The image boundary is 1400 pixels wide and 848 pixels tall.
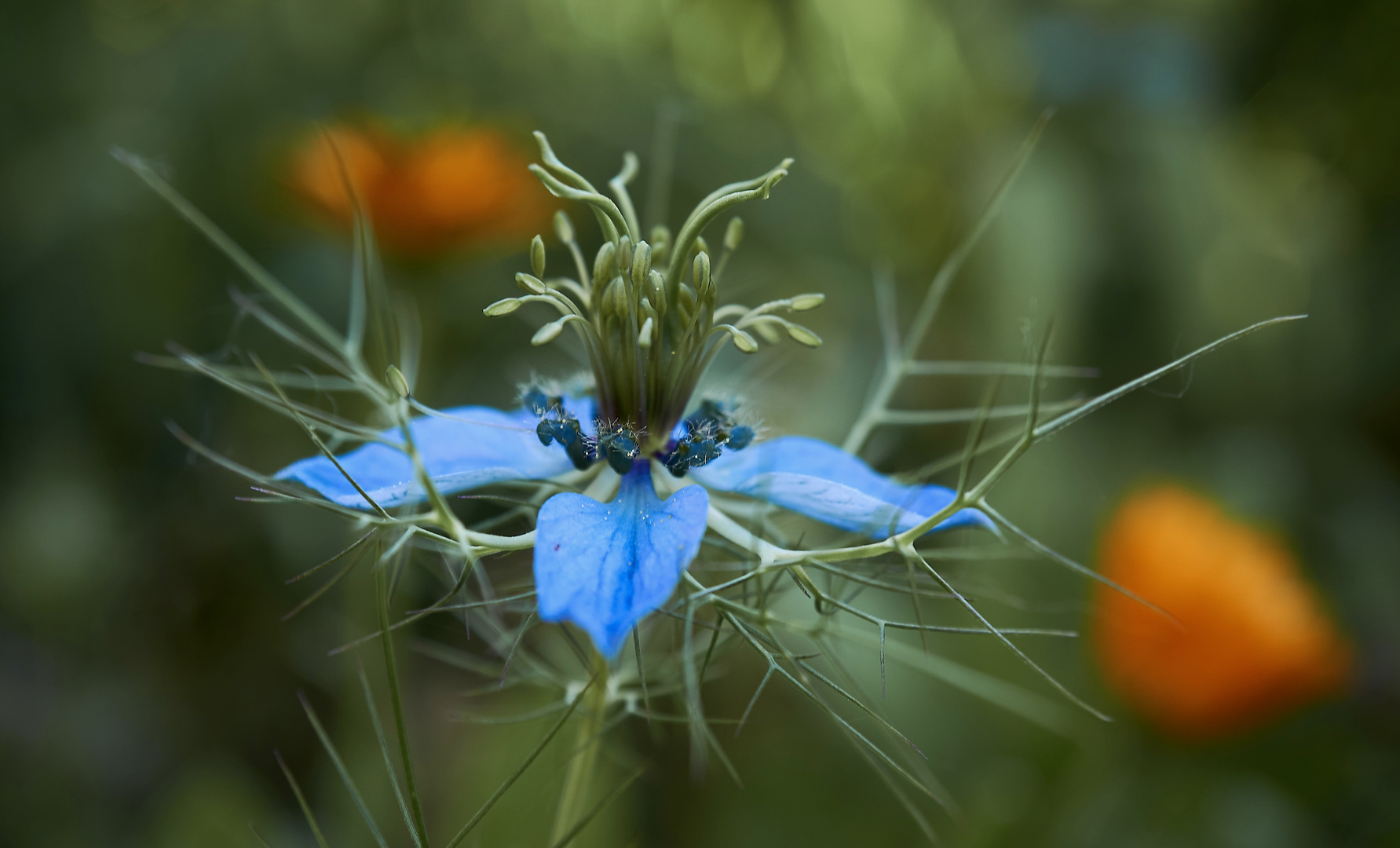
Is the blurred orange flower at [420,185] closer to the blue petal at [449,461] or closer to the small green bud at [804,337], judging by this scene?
the blue petal at [449,461]

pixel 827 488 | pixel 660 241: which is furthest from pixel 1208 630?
pixel 660 241

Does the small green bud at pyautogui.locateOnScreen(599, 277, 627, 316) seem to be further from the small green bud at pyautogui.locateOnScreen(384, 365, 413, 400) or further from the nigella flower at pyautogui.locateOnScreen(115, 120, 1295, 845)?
the small green bud at pyautogui.locateOnScreen(384, 365, 413, 400)

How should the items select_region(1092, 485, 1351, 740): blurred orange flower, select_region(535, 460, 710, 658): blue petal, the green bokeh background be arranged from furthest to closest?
the green bokeh background, select_region(1092, 485, 1351, 740): blurred orange flower, select_region(535, 460, 710, 658): blue petal

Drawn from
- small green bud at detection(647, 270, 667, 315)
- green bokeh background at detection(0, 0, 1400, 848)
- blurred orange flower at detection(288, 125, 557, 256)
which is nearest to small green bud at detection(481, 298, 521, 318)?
small green bud at detection(647, 270, 667, 315)

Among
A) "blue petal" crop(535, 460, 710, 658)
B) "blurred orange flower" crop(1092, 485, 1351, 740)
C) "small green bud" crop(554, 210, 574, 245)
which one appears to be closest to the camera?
"blue petal" crop(535, 460, 710, 658)

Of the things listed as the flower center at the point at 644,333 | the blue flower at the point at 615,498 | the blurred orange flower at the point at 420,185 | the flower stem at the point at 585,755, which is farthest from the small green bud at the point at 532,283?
the blurred orange flower at the point at 420,185

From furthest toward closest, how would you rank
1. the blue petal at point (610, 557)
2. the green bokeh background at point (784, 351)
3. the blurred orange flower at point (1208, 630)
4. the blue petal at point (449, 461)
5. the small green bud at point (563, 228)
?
1. the green bokeh background at point (784, 351)
2. the blurred orange flower at point (1208, 630)
3. the small green bud at point (563, 228)
4. the blue petal at point (449, 461)
5. the blue petal at point (610, 557)

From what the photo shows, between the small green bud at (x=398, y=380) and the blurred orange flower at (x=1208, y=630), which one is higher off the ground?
the small green bud at (x=398, y=380)
